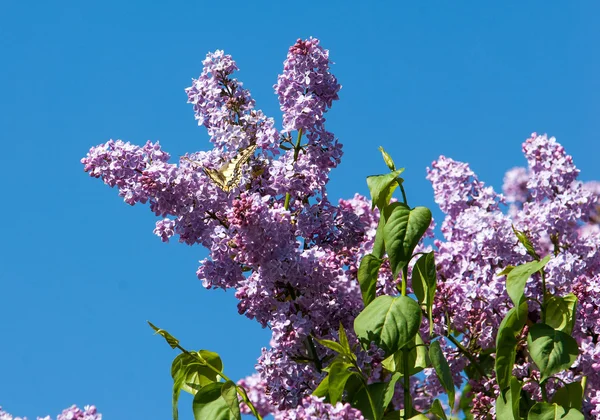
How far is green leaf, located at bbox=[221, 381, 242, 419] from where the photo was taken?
3152 millimetres

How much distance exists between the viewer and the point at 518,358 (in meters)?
4.04

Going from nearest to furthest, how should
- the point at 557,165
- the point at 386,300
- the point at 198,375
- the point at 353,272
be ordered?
the point at 386,300 → the point at 198,375 → the point at 353,272 → the point at 557,165

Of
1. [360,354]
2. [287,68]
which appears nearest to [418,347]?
[360,354]

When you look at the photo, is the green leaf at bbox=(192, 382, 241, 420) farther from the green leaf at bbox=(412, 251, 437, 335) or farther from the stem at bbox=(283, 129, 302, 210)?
the stem at bbox=(283, 129, 302, 210)

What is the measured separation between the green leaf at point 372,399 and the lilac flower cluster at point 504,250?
1.96ft

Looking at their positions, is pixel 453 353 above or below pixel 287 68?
below

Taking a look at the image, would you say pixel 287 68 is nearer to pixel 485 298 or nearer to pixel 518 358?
pixel 485 298

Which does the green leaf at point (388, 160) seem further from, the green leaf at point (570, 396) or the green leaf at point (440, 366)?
the green leaf at point (570, 396)

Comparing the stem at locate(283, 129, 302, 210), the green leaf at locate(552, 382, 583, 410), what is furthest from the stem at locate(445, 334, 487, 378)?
the stem at locate(283, 129, 302, 210)

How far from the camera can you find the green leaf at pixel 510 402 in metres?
3.25

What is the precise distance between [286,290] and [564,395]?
1.09 m

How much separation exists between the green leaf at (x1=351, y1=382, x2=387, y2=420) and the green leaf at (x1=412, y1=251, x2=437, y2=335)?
0.31 meters

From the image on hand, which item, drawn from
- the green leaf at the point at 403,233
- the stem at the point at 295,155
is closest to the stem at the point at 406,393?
the green leaf at the point at 403,233

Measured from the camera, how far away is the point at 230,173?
152 inches
